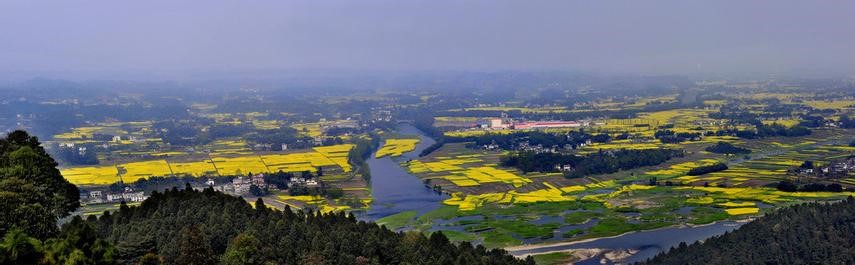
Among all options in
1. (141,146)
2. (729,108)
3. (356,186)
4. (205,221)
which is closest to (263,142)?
(141,146)

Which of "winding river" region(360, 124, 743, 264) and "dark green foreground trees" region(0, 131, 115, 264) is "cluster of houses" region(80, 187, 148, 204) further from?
"dark green foreground trees" region(0, 131, 115, 264)

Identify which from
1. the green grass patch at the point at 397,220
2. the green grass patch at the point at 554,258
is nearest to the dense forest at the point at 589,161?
the green grass patch at the point at 397,220

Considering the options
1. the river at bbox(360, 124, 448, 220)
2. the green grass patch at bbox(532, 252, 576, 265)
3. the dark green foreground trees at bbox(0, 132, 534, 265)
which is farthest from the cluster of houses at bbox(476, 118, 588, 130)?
the dark green foreground trees at bbox(0, 132, 534, 265)

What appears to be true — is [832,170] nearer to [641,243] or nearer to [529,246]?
[641,243]

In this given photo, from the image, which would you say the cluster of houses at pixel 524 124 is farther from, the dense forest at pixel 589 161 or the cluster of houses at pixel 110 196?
the cluster of houses at pixel 110 196

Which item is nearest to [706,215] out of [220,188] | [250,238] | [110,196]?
[250,238]
